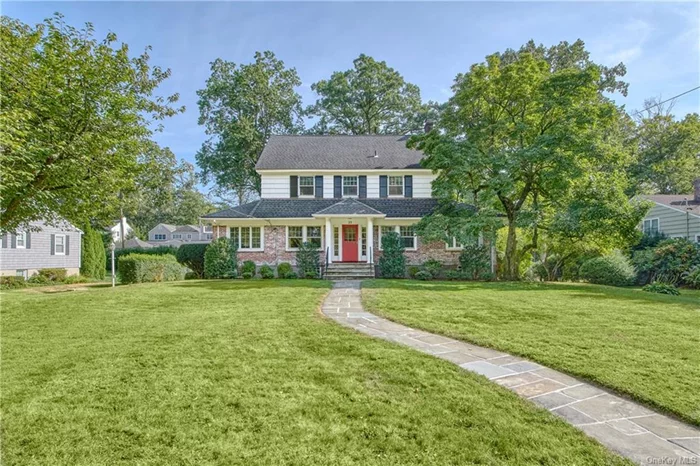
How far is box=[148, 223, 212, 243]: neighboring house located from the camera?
5387cm

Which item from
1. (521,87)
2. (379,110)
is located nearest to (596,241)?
(521,87)

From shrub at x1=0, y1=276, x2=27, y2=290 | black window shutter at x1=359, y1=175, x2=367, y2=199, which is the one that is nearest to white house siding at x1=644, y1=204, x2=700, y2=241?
black window shutter at x1=359, y1=175, x2=367, y2=199

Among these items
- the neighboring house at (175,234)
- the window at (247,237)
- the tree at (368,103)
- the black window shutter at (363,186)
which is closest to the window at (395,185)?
the black window shutter at (363,186)

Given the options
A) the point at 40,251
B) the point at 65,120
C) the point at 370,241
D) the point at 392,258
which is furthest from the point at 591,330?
the point at 40,251

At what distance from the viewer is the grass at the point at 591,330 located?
371 cm

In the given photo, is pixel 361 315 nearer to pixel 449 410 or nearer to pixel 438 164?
pixel 449 410

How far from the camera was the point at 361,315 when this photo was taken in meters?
7.42

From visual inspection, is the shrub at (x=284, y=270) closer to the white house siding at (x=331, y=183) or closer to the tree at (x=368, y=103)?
the white house siding at (x=331, y=183)

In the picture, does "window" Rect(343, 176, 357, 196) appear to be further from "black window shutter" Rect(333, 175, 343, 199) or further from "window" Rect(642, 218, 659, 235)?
"window" Rect(642, 218, 659, 235)

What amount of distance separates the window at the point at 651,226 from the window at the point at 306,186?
68.9 feet

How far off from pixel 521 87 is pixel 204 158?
913 inches

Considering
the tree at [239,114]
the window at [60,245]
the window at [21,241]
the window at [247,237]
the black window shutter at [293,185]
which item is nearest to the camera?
the window at [247,237]

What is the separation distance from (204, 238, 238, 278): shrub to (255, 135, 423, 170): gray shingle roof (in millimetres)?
4817

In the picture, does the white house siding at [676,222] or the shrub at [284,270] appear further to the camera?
the white house siding at [676,222]
